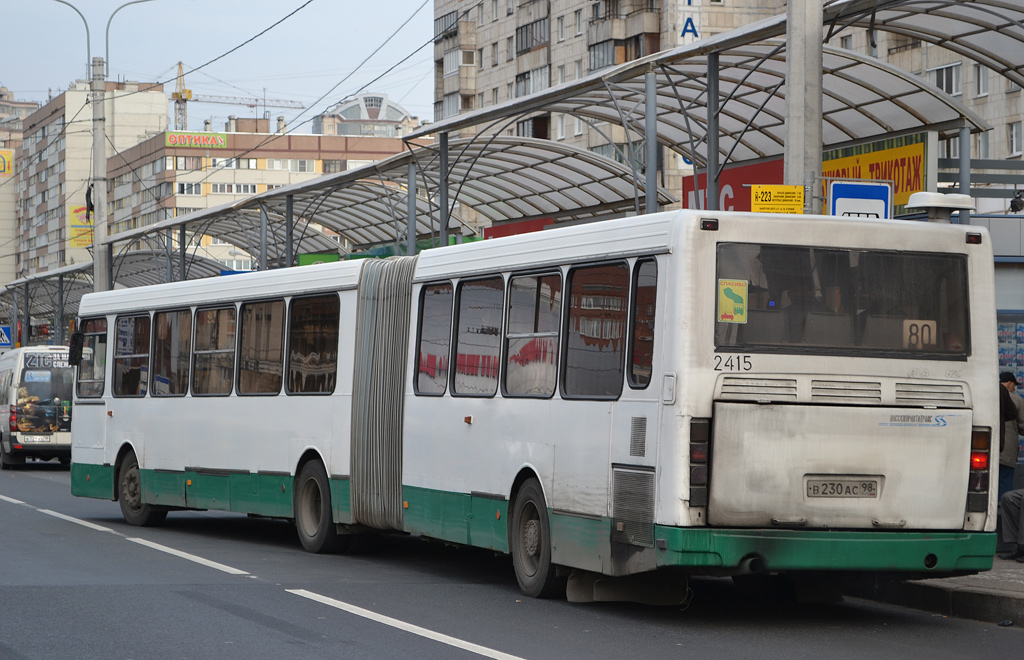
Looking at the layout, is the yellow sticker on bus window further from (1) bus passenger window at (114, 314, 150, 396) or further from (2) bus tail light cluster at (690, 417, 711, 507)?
(1) bus passenger window at (114, 314, 150, 396)

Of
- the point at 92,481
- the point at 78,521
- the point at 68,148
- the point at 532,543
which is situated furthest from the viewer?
the point at 68,148

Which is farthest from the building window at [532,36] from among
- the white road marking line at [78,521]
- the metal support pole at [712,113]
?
the metal support pole at [712,113]

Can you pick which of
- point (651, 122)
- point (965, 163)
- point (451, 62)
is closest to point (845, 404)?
point (965, 163)

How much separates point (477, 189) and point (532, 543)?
755 inches

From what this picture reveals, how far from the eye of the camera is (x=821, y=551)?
9.40 metres

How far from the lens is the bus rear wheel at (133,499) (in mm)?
18016

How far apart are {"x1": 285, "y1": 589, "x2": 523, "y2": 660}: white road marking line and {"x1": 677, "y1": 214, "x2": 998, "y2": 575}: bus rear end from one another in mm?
1565

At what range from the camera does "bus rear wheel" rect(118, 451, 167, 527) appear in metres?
18.0

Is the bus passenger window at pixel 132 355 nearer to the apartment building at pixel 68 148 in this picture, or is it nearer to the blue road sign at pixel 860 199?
the blue road sign at pixel 860 199

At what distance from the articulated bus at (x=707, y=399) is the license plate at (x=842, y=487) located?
0.6 inches

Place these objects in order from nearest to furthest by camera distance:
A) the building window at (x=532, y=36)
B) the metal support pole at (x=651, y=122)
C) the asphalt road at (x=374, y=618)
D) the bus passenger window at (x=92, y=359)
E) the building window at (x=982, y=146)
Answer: the asphalt road at (x=374, y=618) → the metal support pole at (x=651, y=122) → the bus passenger window at (x=92, y=359) → the building window at (x=982, y=146) → the building window at (x=532, y=36)

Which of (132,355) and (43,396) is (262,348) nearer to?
(132,355)

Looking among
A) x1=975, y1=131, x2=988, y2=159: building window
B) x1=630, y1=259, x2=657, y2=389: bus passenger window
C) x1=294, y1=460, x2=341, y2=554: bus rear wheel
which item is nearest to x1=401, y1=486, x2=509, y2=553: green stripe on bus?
x1=294, y1=460, x2=341, y2=554: bus rear wheel

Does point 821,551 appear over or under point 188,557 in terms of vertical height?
over
